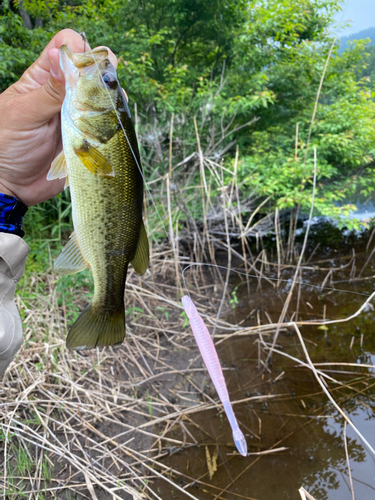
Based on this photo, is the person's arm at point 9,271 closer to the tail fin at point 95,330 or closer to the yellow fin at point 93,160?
the tail fin at point 95,330

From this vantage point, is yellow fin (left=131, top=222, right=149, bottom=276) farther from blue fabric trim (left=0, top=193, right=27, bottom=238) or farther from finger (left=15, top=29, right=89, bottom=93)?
finger (left=15, top=29, right=89, bottom=93)

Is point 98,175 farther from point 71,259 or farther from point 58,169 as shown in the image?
point 71,259

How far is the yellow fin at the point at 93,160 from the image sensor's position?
3.49ft

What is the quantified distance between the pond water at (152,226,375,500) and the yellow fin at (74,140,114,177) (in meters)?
1.06

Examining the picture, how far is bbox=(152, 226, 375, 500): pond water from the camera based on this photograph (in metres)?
2.02

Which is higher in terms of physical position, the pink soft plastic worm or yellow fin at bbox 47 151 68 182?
yellow fin at bbox 47 151 68 182

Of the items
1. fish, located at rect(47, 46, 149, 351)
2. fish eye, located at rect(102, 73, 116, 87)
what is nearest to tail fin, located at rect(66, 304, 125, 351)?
fish, located at rect(47, 46, 149, 351)

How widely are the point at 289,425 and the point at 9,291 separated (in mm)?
2188

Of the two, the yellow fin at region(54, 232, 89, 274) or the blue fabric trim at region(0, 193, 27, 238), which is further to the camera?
A: the blue fabric trim at region(0, 193, 27, 238)

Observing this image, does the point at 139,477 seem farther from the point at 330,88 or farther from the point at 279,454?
the point at 330,88

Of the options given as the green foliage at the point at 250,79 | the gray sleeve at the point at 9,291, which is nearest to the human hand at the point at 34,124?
the gray sleeve at the point at 9,291

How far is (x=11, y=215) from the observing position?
1444 millimetres

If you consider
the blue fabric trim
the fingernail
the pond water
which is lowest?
the pond water

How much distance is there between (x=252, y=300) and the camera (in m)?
4.34
